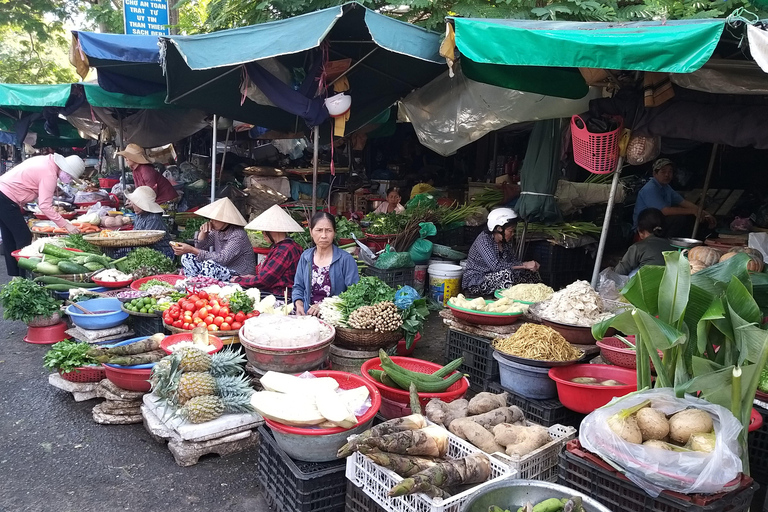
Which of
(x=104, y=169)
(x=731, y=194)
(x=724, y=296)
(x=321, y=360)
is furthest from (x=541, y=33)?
(x=104, y=169)

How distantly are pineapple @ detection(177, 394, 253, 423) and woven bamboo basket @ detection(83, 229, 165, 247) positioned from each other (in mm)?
3709

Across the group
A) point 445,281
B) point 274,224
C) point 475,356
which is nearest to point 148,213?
point 274,224

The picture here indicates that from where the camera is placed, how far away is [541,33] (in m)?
3.41

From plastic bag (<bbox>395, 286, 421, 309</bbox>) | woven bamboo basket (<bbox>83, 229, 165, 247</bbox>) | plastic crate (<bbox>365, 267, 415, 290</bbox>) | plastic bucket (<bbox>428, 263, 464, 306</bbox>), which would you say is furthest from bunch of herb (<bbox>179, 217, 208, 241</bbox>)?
plastic bag (<bbox>395, 286, 421, 309</bbox>)

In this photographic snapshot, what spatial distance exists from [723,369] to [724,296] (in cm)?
31

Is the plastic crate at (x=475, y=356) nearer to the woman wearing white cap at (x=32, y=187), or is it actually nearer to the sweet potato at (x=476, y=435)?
the sweet potato at (x=476, y=435)

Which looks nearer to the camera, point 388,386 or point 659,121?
point 388,386

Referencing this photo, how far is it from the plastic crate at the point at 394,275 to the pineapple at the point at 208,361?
2.75 meters

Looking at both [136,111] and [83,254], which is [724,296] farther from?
[136,111]

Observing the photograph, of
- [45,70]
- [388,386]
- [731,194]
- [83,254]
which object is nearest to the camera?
[388,386]

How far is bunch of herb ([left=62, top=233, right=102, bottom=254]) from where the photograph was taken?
253 inches

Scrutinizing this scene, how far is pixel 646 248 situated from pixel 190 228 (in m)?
6.49

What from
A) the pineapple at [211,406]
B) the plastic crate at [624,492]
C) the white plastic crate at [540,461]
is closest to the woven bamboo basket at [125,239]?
the pineapple at [211,406]

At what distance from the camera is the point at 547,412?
10.6 feet
